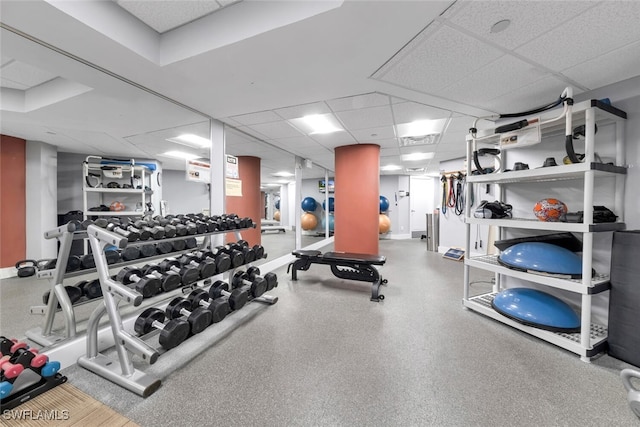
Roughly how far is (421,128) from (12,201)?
6.51 meters

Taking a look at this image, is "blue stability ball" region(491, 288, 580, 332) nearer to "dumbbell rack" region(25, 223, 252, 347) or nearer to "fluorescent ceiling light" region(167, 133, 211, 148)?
"dumbbell rack" region(25, 223, 252, 347)

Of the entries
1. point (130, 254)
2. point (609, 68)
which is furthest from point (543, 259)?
point (130, 254)

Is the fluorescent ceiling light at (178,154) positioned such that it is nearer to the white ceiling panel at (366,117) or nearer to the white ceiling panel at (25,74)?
the white ceiling panel at (25,74)

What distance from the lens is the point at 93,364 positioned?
1.64m

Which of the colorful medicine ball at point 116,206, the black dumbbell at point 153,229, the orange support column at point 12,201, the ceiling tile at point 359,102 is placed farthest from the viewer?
the colorful medicine ball at point 116,206

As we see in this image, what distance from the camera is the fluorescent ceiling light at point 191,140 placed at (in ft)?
12.7

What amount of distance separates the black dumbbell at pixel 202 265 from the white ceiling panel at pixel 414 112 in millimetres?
2618

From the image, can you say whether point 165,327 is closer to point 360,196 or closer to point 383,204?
point 360,196

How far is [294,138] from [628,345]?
428 cm

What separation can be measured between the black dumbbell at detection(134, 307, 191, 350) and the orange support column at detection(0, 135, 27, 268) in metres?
4.04

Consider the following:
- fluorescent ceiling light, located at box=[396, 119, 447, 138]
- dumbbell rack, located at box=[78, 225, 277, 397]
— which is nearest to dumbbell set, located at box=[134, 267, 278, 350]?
dumbbell rack, located at box=[78, 225, 277, 397]

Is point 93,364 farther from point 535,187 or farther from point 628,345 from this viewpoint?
point 535,187

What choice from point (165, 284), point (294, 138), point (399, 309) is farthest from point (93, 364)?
point (294, 138)

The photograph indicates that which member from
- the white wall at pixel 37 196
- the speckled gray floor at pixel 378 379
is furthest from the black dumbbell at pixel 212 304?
the white wall at pixel 37 196
